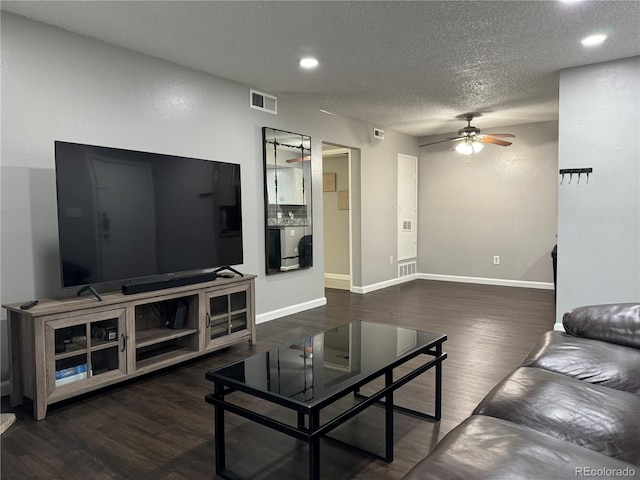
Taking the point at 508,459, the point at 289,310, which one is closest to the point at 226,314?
the point at 289,310

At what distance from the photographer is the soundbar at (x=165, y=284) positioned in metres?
3.02

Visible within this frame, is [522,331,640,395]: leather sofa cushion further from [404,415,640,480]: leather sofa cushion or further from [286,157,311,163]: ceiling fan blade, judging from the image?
→ [286,157,311,163]: ceiling fan blade

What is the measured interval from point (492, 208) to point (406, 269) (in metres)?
1.75

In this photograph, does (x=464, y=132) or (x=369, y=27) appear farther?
(x=464, y=132)

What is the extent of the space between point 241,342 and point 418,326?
1855mm

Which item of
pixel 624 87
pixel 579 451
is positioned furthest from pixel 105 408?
pixel 624 87

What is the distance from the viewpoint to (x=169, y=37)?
322 centimetres

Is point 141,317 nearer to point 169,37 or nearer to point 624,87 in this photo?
point 169,37

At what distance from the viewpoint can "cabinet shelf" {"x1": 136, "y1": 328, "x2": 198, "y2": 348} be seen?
3.10 metres

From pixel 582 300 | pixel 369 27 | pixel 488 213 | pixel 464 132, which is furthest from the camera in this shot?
pixel 488 213

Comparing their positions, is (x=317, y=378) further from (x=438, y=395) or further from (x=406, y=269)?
(x=406, y=269)

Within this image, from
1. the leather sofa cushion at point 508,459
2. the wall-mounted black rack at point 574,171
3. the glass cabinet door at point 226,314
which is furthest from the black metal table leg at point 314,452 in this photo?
the wall-mounted black rack at point 574,171

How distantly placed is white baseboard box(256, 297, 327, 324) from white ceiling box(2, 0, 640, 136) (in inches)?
95.8

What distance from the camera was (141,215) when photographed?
318cm
